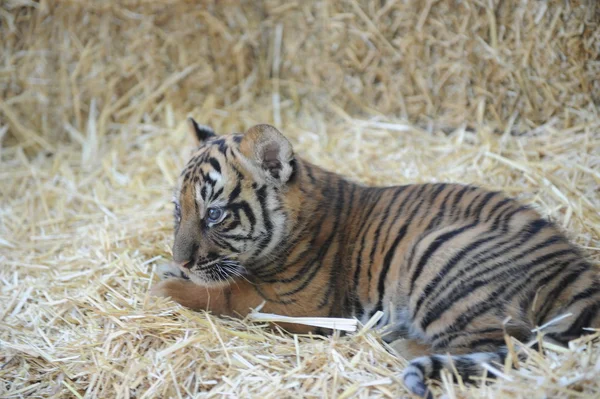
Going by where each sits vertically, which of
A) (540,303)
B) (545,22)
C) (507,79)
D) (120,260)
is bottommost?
(120,260)

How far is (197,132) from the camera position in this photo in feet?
10.4

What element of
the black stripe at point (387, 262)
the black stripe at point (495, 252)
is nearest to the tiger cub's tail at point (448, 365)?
the black stripe at point (495, 252)

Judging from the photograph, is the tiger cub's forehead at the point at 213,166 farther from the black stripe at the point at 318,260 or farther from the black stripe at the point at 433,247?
the black stripe at the point at 433,247

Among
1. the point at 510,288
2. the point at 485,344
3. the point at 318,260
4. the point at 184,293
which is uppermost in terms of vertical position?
the point at 510,288

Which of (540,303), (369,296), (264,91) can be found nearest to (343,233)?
(369,296)

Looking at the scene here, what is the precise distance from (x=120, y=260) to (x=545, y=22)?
2.96m

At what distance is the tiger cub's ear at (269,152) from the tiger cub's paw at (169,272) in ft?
2.35

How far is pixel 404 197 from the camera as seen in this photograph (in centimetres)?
299

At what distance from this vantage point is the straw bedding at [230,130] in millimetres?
2555

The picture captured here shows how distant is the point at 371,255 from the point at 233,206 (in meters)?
0.67

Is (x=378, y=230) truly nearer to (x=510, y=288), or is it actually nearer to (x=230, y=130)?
(x=510, y=288)

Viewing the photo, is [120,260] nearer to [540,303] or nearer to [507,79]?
[540,303]

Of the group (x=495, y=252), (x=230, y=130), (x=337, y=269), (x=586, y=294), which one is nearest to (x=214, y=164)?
(x=337, y=269)

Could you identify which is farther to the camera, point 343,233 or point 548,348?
point 343,233
